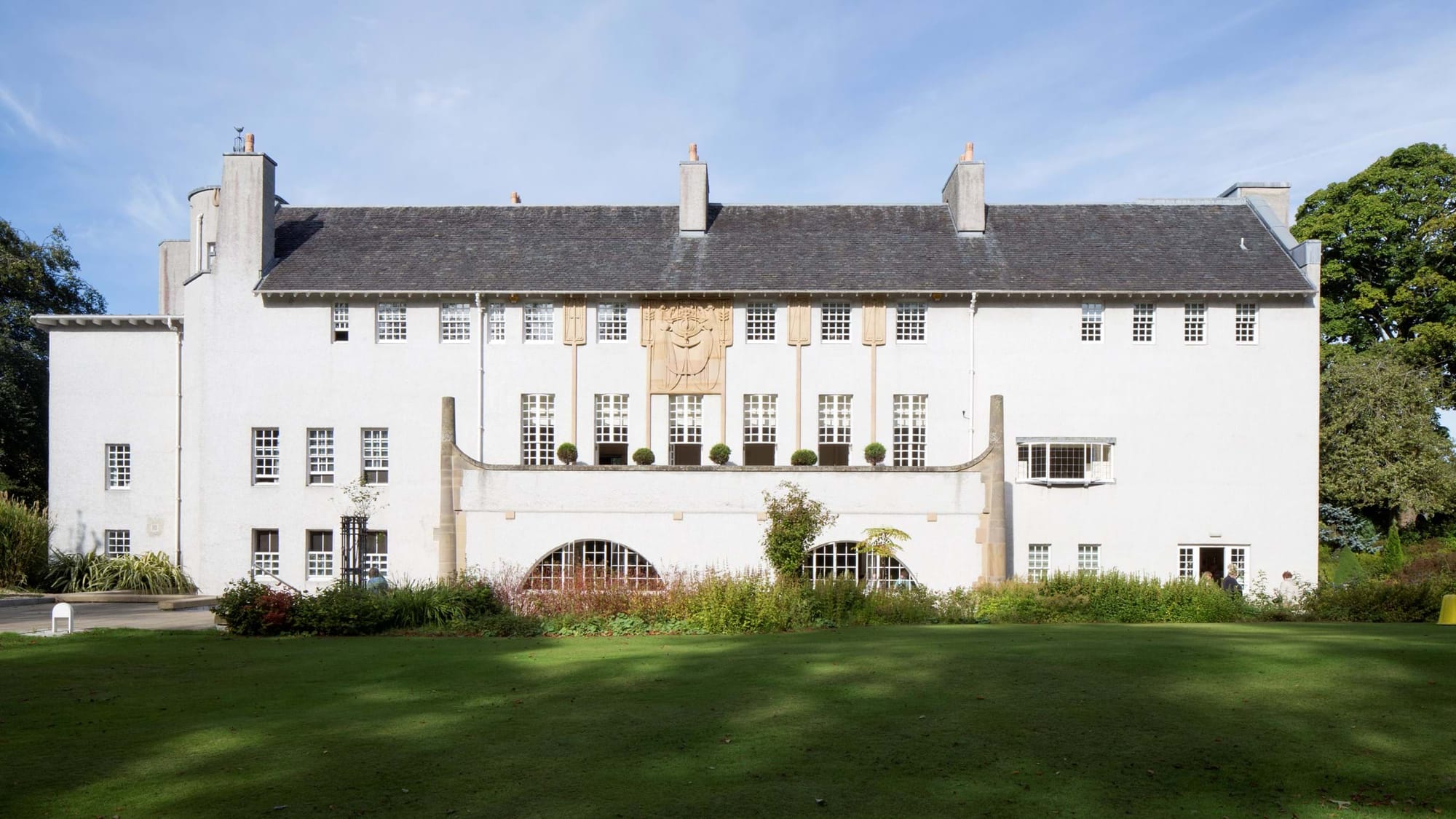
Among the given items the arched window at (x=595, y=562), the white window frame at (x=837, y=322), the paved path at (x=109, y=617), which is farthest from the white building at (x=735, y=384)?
the arched window at (x=595, y=562)

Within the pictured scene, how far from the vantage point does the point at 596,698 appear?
11922 mm

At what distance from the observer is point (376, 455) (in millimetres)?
31406

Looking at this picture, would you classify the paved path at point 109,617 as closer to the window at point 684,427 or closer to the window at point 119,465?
the window at point 119,465

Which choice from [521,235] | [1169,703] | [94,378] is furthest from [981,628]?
[94,378]

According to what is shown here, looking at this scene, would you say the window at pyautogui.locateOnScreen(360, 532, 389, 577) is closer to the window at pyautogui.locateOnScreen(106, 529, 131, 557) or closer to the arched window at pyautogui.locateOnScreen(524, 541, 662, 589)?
the arched window at pyautogui.locateOnScreen(524, 541, 662, 589)

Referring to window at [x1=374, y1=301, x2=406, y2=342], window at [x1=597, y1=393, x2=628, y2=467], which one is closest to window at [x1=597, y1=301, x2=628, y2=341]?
window at [x1=597, y1=393, x2=628, y2=467]

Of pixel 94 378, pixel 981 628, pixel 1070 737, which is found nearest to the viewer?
pixel 1070 737

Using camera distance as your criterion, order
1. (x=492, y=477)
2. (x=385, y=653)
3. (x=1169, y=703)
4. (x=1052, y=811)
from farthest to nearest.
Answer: (x=492, y=477)
(x=385, y=653)
(x=1169, y=703)
(x=1052, y=811)

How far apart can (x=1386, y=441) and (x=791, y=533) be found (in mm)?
26091

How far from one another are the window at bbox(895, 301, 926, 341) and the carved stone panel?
5.16 meters

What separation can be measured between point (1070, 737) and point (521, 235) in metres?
27.8

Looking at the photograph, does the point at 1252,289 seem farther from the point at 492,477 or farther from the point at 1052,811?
the point at 1052,811

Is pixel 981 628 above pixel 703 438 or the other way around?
the other way around

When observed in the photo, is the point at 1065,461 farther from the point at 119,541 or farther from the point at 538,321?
the point at 119,541
